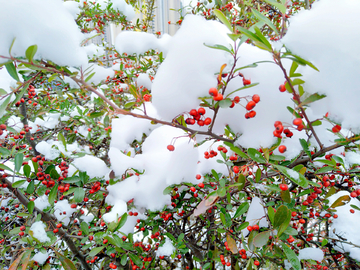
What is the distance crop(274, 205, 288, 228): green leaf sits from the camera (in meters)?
0.71

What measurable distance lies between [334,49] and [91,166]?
129 centimetres

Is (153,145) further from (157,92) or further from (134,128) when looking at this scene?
(157,92)

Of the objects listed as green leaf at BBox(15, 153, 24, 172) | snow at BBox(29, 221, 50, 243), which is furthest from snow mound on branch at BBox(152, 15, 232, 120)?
snow at BBox(29, 221, 50, 243)

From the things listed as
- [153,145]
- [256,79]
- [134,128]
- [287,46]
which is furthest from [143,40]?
[287,46]

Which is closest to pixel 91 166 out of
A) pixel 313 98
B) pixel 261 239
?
pixel 261 239

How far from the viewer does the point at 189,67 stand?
73cm

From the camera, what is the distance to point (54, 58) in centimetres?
81

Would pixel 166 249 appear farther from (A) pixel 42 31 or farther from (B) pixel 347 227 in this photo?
(B) pixel 347 227

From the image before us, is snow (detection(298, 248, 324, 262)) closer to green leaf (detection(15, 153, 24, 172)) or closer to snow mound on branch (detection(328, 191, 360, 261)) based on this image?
snow mound on branch (detection(328, 191, 360, 261))

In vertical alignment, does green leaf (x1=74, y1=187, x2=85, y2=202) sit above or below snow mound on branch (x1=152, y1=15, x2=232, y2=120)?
below

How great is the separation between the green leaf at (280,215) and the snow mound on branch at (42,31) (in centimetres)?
106

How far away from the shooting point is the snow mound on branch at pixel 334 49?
1.80ft

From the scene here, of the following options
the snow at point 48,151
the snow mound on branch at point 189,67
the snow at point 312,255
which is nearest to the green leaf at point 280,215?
the snow mound on branch at point 189,67

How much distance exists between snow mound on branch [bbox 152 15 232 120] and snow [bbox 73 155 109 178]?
71cm
